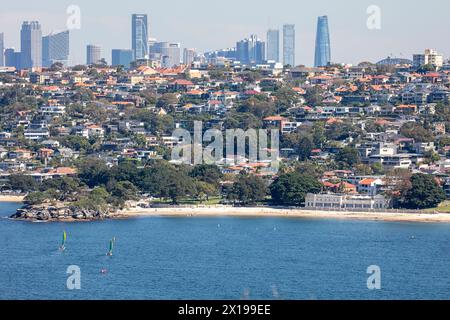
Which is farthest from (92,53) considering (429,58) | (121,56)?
(429,58)

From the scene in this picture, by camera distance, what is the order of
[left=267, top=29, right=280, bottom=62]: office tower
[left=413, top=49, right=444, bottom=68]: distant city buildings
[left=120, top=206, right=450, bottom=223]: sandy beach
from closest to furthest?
[left=120, top=206, right=450, bottom=223]: sandy beach → [left=413, top=49, right=444, bottom=68]: distant city buildings → [left=267, top=29, right=280, bottom=62]: office tower

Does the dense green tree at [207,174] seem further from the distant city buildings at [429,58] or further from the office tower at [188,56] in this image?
the office tower at [188,56]

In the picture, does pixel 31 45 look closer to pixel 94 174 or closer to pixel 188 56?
pixel 188 56

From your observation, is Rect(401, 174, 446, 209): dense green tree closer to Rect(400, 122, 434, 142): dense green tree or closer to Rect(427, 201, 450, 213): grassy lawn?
Rect(427, 201, 450, 213): grassy lawn

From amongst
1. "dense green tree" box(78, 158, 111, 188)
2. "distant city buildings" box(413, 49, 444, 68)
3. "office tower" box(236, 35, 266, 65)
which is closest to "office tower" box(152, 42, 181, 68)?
"office tower" box(236, 35, 266, 65)

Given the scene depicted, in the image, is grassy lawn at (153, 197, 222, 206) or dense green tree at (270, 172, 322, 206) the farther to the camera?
grassy lawn at (153, 197, 222, 206)

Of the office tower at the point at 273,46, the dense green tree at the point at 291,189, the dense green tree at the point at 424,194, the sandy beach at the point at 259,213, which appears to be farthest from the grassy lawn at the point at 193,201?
the office tower at the point at 273,46
